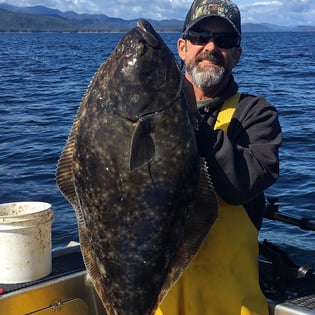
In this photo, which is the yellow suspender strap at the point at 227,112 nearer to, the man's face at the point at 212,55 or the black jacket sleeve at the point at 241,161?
the man's face at the point at 212,55

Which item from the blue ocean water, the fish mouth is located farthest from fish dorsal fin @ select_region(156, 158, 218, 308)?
the blue ocean water

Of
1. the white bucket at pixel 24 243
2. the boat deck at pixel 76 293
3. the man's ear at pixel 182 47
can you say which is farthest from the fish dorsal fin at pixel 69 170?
→ the boat deck at pixel 76 293

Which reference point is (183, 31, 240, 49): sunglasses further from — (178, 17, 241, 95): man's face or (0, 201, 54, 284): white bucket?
(0, 201, 54, 284): white bucket

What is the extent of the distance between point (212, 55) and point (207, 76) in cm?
13

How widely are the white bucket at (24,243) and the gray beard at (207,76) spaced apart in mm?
1574

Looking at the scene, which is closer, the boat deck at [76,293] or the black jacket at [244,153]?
the black jacket at [244,153]

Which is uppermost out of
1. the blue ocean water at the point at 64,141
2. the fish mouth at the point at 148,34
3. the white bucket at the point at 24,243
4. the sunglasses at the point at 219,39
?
the fish mouth at the point at 148,34

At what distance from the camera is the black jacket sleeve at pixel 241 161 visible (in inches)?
119

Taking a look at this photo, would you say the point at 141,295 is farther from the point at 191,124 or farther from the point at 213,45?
the point at 213,45

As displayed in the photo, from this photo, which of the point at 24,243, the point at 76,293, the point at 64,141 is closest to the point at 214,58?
the point at 24,243

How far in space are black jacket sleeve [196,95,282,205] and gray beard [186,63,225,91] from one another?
47cm

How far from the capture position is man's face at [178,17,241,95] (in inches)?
142

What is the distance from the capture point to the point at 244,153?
10.3 ft

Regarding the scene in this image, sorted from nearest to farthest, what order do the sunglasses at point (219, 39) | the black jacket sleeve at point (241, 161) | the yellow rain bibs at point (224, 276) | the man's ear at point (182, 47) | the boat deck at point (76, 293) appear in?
the black jacket sleeve at point (241, 161)
the yellow rain bibs at point (224, 276)
the sunglasses at point (219, 39)
the man's ear at point (182, 47)
the boat deck at point (76, 293)
